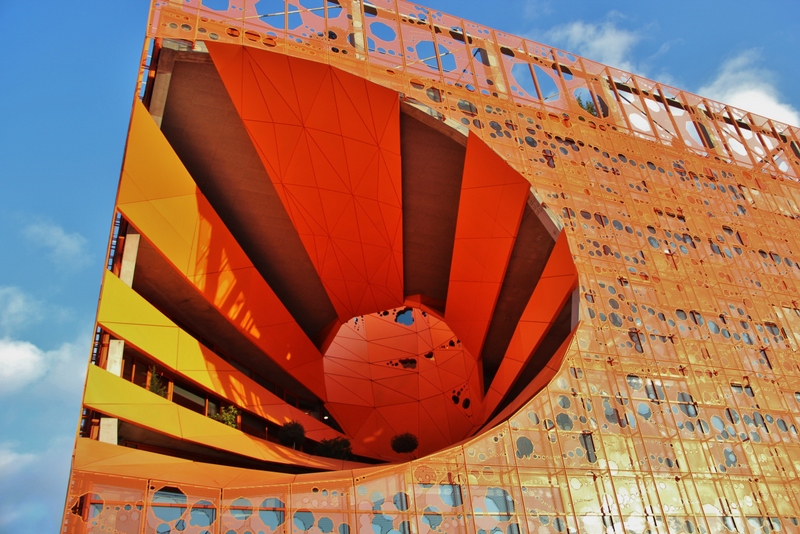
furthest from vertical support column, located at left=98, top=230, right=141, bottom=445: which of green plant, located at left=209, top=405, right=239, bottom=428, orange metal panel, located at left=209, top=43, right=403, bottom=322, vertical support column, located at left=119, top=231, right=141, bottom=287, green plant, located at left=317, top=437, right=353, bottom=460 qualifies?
green plant, located at left=317, top=437, right=353, bottom=460

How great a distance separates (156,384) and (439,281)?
851 cm

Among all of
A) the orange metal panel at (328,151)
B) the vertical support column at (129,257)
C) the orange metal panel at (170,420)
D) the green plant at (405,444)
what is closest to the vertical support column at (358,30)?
the orange metal panel at (328,151)

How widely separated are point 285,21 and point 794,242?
13953 millimetres

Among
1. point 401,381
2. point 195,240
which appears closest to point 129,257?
point 195,240

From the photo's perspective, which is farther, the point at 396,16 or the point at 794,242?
the point at 794,242

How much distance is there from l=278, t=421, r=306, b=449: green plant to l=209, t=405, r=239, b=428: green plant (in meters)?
1.32

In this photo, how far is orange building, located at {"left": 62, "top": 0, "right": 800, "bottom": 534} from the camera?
34.8 ft

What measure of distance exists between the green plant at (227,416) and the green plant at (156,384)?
1.30m

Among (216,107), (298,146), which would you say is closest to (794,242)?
(298,146)

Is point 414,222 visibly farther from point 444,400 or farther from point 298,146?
point 444,400

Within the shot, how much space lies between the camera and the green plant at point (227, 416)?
1413 cm

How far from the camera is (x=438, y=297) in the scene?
1906 cm

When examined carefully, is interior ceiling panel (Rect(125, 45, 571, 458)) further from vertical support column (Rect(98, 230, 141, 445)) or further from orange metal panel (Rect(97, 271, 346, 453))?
orange metal panel (Rect(97, 271, 346, 453))

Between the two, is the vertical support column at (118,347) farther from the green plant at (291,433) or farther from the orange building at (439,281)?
the green plant at (291,433)
